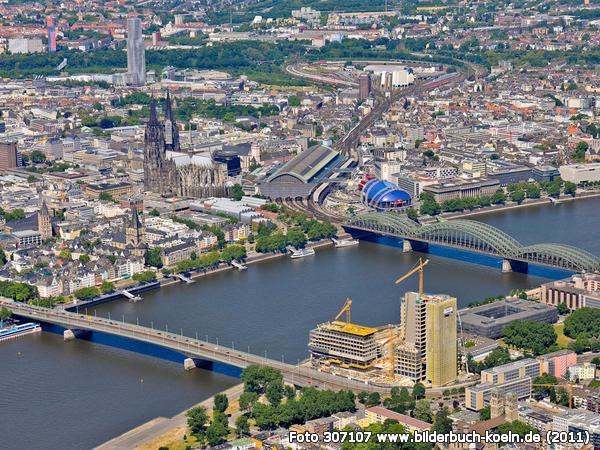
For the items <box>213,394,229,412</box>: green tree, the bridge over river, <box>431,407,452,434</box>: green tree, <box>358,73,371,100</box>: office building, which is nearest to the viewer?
<box>431,407,452,434</box>: green tree

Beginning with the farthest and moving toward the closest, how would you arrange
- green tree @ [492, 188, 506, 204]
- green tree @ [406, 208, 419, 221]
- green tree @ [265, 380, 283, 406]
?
green tree @ [492, 188, 506, 204], green tree @ [406, 208, 419, 221], green tree @ [265, 380, 283, 406]

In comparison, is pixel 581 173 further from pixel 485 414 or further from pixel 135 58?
pixel 135 58

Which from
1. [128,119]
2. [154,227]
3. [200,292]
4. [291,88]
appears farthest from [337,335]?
[291,88]

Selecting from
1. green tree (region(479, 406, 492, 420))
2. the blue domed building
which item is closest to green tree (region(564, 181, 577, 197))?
the blue domed building

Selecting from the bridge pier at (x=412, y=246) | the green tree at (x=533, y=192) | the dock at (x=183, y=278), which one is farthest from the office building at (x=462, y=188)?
the dock at (x=183, y=278)

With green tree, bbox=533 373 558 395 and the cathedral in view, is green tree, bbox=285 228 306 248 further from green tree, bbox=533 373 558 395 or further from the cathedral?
green tree, bbox=533 373 558 395

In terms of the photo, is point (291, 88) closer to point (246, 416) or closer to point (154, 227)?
point (154, 227)
